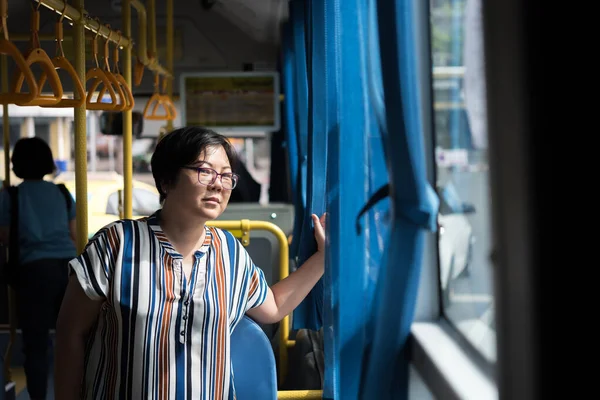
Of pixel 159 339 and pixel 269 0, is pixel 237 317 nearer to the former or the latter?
pixel 159 339

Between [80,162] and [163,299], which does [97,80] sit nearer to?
[80,162]

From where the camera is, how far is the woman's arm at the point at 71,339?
1.77m

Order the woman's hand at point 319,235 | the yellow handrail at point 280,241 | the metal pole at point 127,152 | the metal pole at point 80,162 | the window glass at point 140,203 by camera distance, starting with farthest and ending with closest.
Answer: the window glass at point 140,203 → the metal pole at point 127,152 → the yellow handrail at point 280,241 → the metal pole at point 80,162 → the woman's hand at point 319,235

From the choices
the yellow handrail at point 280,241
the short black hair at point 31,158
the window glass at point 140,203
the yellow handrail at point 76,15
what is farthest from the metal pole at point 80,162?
the window glass at point 140,203

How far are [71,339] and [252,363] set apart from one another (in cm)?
51

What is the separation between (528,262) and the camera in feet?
→ 2.22

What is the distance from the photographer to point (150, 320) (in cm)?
174

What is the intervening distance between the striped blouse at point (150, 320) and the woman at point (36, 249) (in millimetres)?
2416

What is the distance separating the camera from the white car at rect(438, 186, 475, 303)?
176 cm

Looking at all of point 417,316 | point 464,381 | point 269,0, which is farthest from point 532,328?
point 269,0

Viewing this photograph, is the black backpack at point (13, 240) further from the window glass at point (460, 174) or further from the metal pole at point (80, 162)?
the window glass at point (460, 174)

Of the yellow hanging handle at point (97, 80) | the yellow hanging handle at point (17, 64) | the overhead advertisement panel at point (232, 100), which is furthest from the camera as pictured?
the overhead advertisement panel at point (232, 100)

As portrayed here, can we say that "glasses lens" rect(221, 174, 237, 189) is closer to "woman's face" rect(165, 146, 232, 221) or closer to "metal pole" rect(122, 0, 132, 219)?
"woman's face" rect(165, 146, 232, 221)

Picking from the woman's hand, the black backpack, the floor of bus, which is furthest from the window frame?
the floor of bus
